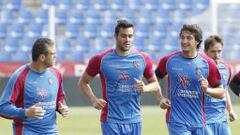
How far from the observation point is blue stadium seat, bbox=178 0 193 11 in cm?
2964

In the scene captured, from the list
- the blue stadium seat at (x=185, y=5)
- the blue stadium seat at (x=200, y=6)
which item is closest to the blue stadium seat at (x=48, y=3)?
the blue stadium seat at (x=185, y=5)

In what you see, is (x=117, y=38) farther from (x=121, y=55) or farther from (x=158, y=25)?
(x=158, y=25)

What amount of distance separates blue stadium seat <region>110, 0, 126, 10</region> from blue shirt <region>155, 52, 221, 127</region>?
63.6 feet

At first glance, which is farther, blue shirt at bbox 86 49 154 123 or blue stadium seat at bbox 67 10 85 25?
blue stadium seat at bbox 67 10 85 25

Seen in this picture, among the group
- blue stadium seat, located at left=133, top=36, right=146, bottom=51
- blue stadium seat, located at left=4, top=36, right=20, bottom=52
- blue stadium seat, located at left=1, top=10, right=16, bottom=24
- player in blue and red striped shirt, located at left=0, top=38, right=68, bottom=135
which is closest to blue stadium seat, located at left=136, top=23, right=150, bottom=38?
blue stadium seat, located at left=133, top=36, right=146, bottom=51

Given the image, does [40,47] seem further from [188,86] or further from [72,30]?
[72,30]

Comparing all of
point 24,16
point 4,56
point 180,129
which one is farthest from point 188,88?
point 24,16

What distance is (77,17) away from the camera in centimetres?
2919

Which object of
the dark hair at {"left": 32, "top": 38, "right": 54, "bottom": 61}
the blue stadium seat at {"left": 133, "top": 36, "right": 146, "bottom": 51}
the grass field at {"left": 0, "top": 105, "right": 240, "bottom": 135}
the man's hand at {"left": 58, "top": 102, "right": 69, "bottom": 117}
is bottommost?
the grass field at {"left": 0, "top": 105, "right": 240, "bottom": 135}

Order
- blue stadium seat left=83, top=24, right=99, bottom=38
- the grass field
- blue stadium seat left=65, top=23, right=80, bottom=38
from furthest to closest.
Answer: blue stadium seat left=83, top=24, right=99, bottom=38
blue stadium seat left=65, top=23, right=80, bottom=38
the grass field

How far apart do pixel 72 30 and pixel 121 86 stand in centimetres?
1946

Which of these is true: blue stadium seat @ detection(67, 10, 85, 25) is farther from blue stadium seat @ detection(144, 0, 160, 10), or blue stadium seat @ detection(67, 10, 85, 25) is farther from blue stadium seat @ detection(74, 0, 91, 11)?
blue stadium seat @ detection(144, 0, 160, 10)

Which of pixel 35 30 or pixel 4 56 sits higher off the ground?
pixel 35 30

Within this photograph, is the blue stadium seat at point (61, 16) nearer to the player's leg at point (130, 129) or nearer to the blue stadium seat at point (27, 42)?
the blue stadium seat at point (27, 42)
